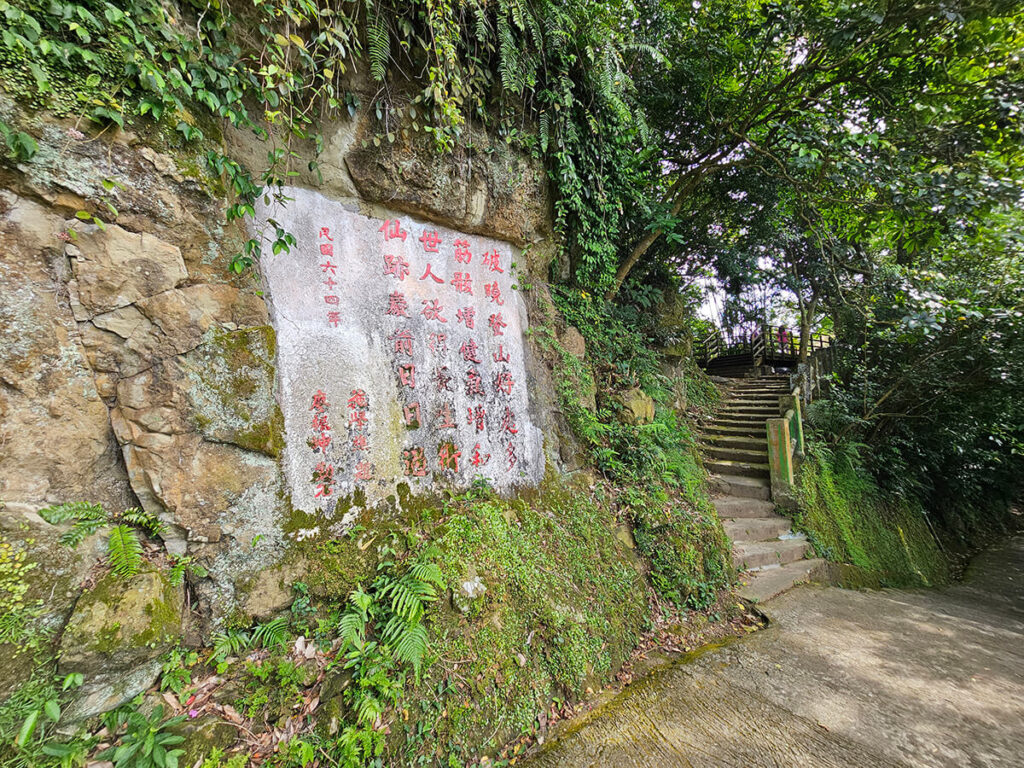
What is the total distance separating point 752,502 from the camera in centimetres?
617

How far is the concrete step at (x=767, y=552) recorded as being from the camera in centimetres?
498

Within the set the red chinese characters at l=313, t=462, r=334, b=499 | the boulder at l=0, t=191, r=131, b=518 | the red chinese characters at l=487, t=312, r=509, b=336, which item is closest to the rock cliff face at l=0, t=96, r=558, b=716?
the boulder at l=0, t=191, r=131, b=518

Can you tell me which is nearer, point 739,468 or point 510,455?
point 510,455

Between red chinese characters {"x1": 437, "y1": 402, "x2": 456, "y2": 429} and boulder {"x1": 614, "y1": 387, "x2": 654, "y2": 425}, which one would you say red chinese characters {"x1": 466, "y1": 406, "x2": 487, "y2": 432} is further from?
boulder {"x1": 614, "y1": 387, "x2": 654, "y2": 425}

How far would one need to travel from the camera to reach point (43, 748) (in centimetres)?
167

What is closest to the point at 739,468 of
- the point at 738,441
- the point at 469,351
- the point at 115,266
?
the point at 738,441

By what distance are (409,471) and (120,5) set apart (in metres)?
3.44

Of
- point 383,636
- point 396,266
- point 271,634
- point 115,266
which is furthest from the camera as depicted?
point 396,266

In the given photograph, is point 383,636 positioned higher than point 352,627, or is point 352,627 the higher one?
point 352,627

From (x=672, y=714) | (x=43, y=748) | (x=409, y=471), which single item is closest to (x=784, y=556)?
(x=672, y=714)

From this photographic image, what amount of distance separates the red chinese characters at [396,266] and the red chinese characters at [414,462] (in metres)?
1.57

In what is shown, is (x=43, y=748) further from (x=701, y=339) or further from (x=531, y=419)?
(x=701, y=339)

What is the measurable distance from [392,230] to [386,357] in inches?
46.8

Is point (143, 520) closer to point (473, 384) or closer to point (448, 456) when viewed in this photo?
point (448, 456)
